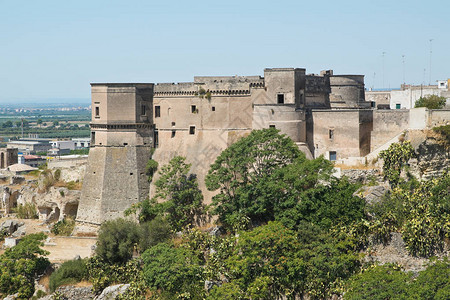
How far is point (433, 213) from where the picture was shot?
37031 mm

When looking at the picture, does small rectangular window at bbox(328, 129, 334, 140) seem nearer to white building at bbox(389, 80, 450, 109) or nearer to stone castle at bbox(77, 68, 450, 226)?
stone castle at bbox(77, 68, 450, 226)

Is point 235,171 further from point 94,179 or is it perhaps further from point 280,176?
point 94,179

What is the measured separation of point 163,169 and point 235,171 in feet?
17.1


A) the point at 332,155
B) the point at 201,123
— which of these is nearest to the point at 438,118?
the point at 332,155

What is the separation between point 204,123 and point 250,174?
21.6ft

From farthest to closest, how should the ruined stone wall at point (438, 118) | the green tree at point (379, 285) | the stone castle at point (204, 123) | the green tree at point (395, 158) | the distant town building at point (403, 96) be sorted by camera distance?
the distant town building at point (403, 96) → the stone castle at point (204, 123) → the ruined stone wall at point (438, 118) → the green tree at point (395, 158) → the green tree at point (379, 285)

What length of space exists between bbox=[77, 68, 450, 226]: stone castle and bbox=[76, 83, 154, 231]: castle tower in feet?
0.21

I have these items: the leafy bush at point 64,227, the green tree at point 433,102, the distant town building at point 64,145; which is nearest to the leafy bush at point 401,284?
the green tree at point 433,102

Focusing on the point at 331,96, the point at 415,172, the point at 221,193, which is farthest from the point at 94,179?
the point at 415,172

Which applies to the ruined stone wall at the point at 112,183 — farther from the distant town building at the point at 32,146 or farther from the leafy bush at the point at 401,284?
the distant town building at the point at 32,146

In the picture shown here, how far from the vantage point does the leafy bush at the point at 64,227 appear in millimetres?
47500

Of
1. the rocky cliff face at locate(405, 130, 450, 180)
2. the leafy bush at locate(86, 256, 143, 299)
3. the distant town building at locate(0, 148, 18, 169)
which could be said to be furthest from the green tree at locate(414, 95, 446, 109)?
the distant town building at locate(0, 148, 18, 169)

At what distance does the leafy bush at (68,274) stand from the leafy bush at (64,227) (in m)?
5.94

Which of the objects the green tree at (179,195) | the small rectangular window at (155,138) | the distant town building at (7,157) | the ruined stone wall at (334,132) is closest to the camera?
the green tree at (179,195)
